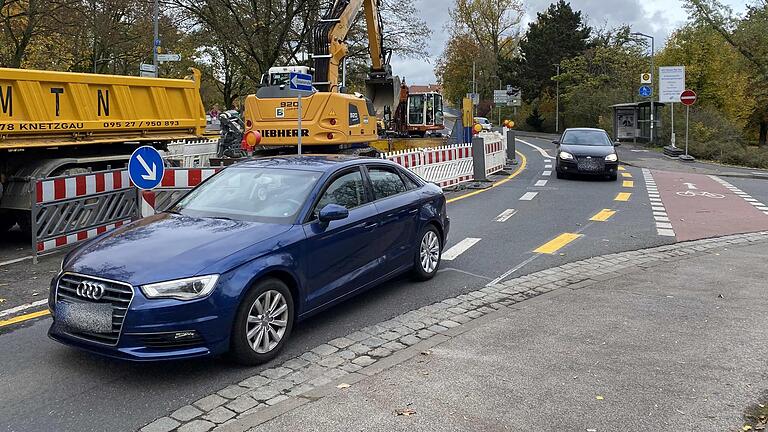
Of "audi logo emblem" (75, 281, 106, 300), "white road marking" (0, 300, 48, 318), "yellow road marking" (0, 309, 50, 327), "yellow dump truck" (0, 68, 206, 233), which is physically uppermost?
"yellow dump truck" (0, 68, 206, 233)

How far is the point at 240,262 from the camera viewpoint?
4734mm

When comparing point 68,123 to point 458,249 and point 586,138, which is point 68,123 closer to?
point 458,249

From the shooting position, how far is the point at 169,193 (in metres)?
10.6

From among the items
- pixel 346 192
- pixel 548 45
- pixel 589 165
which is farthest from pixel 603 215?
pixel 548 45

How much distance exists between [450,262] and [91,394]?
5.07m

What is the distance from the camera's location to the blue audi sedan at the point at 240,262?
14.5 feet

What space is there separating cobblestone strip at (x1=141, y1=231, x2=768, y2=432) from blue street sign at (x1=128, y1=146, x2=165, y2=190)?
4.64 m

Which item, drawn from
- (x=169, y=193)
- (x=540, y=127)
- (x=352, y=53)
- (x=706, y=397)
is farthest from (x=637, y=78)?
(x=706, y=397)

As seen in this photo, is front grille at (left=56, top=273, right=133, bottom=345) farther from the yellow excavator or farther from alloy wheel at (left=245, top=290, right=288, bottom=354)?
the yellow excavator

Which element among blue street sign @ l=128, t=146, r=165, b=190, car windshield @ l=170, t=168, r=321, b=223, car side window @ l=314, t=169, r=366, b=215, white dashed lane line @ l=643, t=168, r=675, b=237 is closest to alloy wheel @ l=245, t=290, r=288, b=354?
car windshield @ l=170, t=168, r=321, b=223

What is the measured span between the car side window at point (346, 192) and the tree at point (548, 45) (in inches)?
2553

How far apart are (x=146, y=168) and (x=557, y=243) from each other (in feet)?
19.8

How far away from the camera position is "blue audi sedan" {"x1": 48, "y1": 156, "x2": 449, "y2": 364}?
4.43 m

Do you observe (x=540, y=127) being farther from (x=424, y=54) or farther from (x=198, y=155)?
(x=198, y=155)
